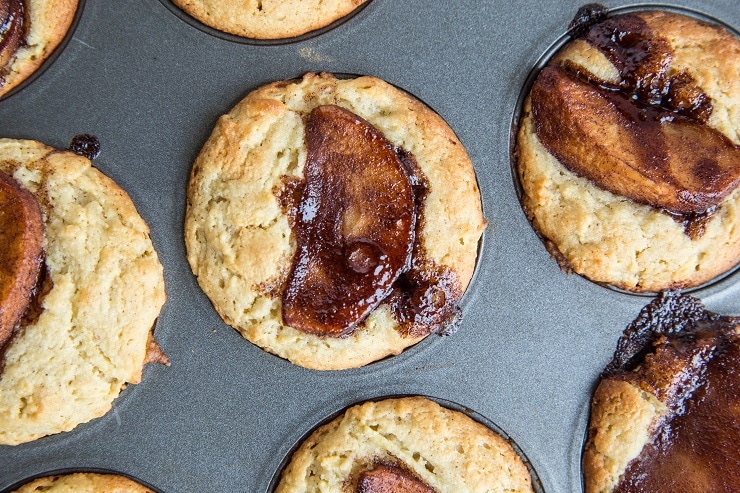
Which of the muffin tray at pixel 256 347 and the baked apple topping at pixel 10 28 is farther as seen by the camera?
the muffin tray at pixel 256 347

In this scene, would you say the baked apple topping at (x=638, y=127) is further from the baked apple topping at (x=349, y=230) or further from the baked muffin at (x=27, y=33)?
the baked muffin at (x=27, y=33)

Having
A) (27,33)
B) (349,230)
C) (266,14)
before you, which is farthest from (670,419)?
(27,33)

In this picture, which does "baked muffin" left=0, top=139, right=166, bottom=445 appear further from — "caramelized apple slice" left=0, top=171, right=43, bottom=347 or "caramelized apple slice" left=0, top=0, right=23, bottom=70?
"caramelized apple slice" left=0, top=0, right=23, bottom=70

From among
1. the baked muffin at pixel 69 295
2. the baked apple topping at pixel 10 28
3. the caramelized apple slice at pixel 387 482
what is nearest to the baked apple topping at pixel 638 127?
the caramelized apple slice at pixel 387 482

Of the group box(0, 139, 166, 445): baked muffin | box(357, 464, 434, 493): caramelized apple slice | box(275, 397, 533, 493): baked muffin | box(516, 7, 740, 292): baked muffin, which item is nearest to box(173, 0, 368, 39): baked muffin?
box(0, 139, 166, 445): baked muffin

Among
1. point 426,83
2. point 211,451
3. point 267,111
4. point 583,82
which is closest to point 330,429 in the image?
point 211,451

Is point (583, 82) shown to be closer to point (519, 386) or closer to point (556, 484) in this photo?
point (519, 386)
